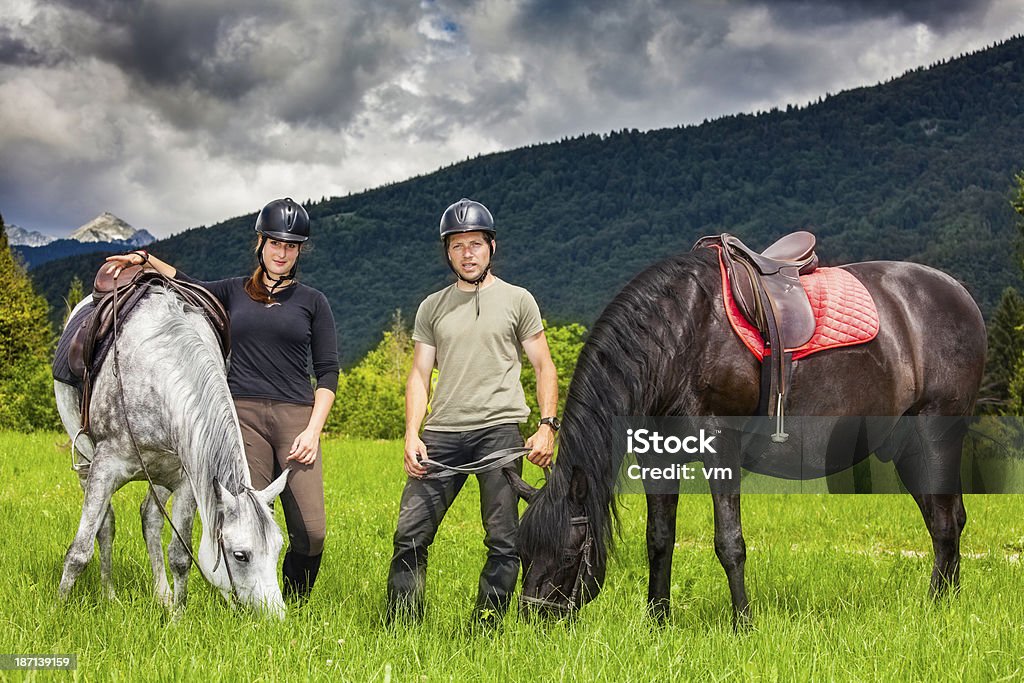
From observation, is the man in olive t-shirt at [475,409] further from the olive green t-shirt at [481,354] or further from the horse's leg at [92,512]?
the horse's leg at [92,512]

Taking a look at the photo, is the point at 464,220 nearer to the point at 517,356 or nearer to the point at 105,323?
the point at 517,356

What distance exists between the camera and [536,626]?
3646 mm

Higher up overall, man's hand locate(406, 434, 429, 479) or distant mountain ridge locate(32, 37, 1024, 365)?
distant mountain ridge locate(32, 37, 1024, 365)

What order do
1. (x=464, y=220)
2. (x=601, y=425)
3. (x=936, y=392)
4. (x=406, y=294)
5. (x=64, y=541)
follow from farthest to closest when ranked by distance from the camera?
1. (x=406, y=294)
2. (x=64, y=541)
3. (x=936, y=392)
4. (x=464, y=220)
5. (x=601, y=425)

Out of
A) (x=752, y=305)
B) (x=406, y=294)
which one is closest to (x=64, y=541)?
(x=752, y=305)

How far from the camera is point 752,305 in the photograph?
14.0 feet

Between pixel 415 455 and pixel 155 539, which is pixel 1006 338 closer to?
pixel 415 455

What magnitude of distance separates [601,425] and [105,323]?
2.94 meters

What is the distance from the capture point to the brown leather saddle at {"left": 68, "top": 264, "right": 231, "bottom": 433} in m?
4.59

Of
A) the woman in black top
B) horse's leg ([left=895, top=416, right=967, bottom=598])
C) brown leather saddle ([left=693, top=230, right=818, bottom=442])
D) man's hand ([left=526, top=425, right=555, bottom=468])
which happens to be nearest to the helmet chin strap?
the woman in black top

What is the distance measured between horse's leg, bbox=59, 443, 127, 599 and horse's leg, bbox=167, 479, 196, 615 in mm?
386

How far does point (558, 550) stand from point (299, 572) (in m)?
1.91

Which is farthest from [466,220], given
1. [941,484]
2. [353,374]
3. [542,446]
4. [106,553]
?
[353,374]

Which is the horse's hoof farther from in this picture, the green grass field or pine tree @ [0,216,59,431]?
pine tree @ [0,216,59,431]
